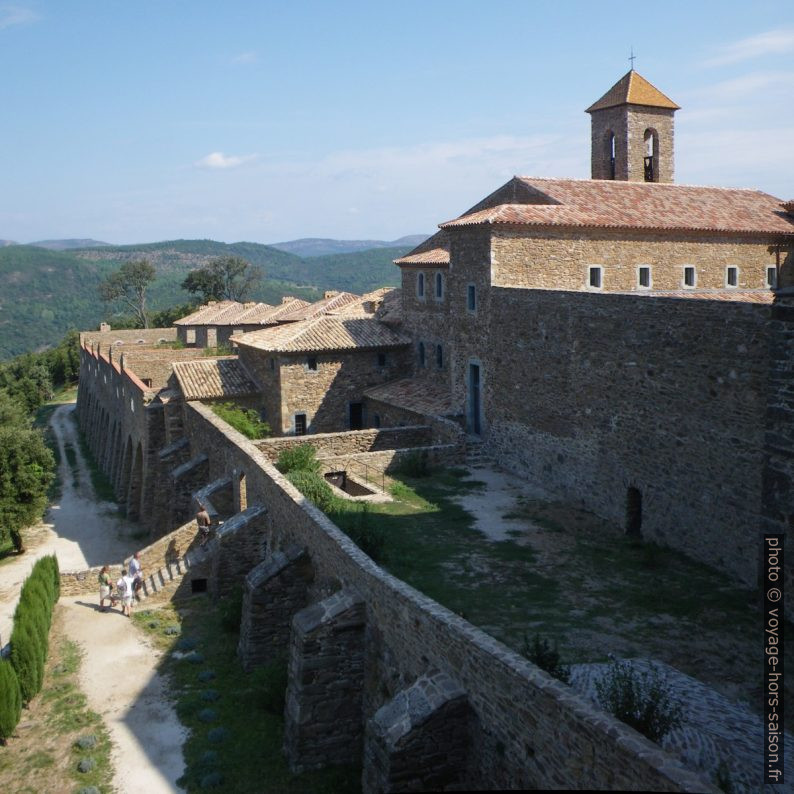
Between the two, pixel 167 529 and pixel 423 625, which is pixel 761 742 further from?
pixel 167 529

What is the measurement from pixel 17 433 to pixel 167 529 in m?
6.84

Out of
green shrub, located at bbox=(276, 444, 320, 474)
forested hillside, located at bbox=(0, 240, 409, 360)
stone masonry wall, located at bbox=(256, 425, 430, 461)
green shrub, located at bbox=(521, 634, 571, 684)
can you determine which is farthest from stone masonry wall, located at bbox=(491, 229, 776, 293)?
forested hillside, located at bbox=(0, 240, 409, 360)

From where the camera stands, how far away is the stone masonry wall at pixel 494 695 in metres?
6.44

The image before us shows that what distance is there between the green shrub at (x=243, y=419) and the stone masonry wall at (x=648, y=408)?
835cm

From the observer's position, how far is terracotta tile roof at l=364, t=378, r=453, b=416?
2423 cm

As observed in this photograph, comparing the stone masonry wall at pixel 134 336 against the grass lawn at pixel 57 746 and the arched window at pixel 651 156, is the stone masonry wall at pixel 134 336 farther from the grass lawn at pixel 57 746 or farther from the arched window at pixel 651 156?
the grass lawn at pixel 57 746

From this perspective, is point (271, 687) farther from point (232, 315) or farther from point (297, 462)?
point (232, 315)

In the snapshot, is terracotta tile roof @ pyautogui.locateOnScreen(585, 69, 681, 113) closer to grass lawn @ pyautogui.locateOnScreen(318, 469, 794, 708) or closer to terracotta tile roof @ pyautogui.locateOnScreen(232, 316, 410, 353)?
terracotta tile roof @ pyautogui.locateOnScreen(232, 316, 410, 353)

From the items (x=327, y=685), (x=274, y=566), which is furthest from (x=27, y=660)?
(x=327, y=685)

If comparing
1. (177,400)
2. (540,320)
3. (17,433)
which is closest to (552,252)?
(540,320)

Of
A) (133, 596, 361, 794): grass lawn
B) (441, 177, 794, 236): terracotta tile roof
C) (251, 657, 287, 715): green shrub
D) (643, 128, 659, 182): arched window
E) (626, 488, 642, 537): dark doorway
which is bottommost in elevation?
(133, 596, 361, 794): grass lawn

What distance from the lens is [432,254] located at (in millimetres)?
26828

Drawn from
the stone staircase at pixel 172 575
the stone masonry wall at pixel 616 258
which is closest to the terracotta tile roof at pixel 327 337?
the stone masonry wall at pixel 616 258

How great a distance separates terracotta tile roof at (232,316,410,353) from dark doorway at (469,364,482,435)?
19.1 feet
